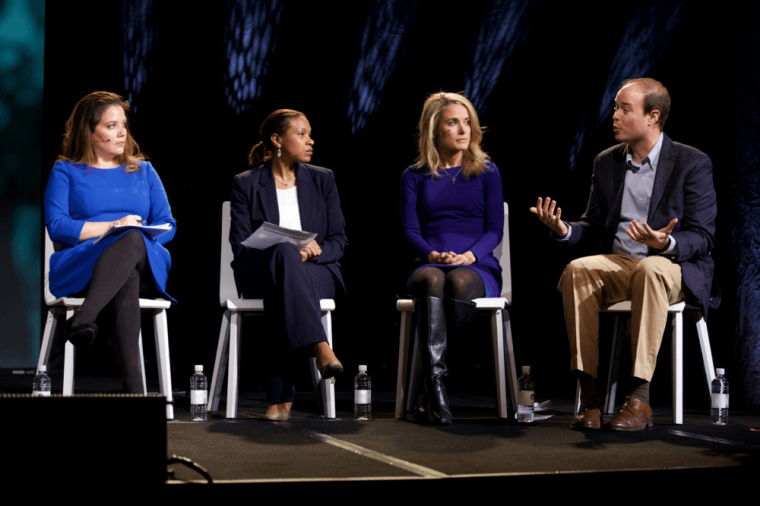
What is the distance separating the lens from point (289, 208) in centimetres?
280

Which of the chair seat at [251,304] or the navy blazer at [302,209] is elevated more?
the navy blazer at [302,209]

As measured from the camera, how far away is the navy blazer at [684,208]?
235 cm

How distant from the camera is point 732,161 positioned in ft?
10.7

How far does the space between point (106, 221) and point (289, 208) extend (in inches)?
26.2

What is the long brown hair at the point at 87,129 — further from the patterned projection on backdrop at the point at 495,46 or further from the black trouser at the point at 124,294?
the patterned projection on backdrop at the point at 495,46

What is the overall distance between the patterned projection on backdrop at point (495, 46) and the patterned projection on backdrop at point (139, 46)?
182 cm

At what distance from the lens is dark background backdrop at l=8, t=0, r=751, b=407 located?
3.80 metres

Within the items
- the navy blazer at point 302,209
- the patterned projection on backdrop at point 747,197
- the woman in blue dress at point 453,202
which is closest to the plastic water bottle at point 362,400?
the woman in blue dress at point 453,202

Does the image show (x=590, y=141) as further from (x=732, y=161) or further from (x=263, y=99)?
(x=263, y=99)

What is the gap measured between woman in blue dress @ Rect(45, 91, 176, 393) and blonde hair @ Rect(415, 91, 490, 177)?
39.3 inches

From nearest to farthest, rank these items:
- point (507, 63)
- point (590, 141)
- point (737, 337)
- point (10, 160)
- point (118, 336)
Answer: point (118, 336), point (737, 337), point (590, 141), point (507, 63), point (10, 160)

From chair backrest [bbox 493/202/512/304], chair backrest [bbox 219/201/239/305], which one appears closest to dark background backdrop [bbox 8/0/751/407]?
chair backrest [bbox 493/202/512/304]

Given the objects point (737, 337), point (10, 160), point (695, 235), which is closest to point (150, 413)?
point (695, 235)

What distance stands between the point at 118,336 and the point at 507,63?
2.62 metres
